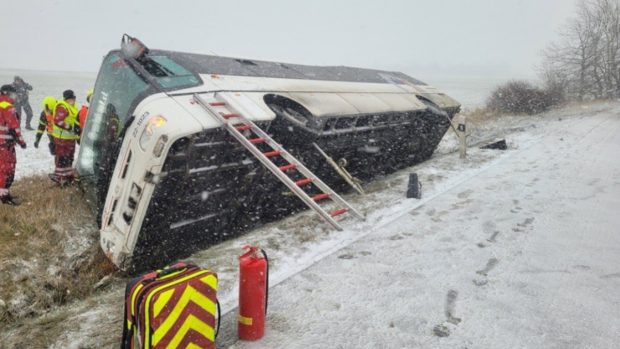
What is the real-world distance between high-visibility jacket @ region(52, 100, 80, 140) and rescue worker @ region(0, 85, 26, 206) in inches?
37.9

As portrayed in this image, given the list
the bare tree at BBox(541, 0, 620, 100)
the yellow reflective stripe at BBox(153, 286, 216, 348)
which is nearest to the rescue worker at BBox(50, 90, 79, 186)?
the yellow reflective stripe at BBox(153, 286, 216, 348)

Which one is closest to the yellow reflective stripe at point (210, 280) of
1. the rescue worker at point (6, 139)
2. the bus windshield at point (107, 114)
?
the bus windshield at point (107, 114)

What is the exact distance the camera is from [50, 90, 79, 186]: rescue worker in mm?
7066

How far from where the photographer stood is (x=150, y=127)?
4.43m

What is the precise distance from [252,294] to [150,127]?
7.68ft

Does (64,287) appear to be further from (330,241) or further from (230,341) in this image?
(330,241)

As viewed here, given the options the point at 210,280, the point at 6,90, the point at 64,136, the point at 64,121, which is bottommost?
the point at 210,280

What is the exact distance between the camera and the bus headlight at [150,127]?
439cm

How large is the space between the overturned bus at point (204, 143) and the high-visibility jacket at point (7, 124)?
868mm

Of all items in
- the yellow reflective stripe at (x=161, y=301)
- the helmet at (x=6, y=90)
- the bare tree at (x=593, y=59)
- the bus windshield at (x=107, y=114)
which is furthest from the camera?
the bare tree at (x=593, y=59)

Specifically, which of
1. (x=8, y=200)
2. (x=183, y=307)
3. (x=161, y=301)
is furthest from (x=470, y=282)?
(x=8, y=200)

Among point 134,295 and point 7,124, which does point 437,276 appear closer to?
point 134,295

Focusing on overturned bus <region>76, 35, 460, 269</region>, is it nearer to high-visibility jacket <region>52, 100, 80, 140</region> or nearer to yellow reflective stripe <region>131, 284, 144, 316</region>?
high-visibility jacket <region>52, 100, 80, 140</region>

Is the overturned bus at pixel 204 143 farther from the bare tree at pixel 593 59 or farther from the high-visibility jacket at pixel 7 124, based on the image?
the bare tree at pixel 593 59
